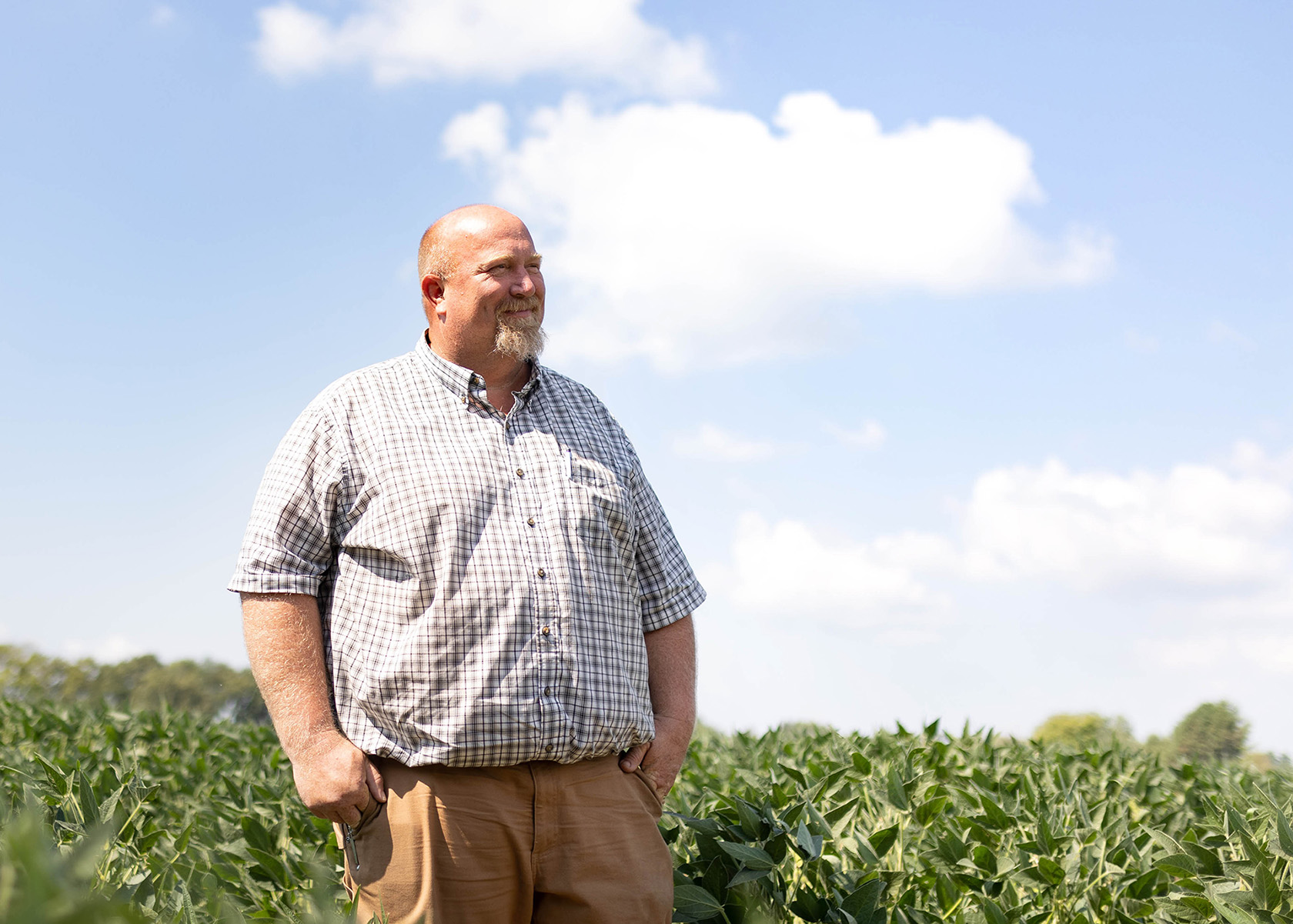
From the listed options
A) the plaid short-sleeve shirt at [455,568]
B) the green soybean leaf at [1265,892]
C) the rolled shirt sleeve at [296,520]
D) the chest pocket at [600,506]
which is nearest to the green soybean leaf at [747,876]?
the plaid short-sleeve shirt at [455,568]

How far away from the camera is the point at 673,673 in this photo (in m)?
3.81

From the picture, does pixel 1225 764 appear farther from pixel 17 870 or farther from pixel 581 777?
pixel 17 870

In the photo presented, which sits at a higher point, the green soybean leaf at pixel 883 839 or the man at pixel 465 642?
the man at pixel 465 642

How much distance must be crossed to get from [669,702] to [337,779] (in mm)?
1089

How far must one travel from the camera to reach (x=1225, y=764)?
6301 mm

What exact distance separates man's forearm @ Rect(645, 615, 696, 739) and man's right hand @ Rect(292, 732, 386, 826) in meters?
0.93

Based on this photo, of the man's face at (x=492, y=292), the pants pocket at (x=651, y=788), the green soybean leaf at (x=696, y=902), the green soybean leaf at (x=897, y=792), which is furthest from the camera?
the green soybean leaf at (x=897, y=792)

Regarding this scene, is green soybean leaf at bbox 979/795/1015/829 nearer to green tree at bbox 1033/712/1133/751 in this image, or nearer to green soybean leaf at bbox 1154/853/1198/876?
green soybean leaf at bbox 1154/853/1198/876

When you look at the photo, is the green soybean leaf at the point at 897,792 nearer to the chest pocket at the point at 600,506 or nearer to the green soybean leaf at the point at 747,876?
the green soybean leaf at the point at 747,876

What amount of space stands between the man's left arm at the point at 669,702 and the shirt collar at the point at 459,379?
91 centimetres

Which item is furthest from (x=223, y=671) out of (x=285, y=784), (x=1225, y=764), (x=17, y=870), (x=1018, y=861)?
(x=17, y=870)

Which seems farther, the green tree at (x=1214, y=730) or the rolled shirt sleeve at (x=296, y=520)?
Result: the green tree at (x=1214, y=730)

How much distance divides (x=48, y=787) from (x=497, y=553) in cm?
150

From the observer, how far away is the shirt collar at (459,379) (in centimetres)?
360
